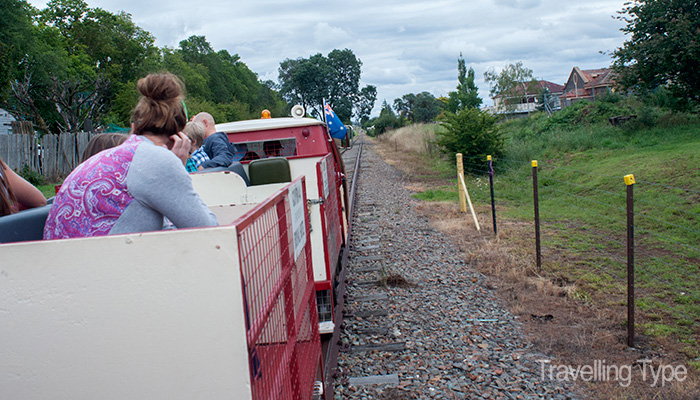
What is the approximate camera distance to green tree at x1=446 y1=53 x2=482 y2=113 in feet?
98.6

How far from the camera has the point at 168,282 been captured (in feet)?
6.00

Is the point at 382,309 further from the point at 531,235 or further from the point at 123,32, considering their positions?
the point at 123,32

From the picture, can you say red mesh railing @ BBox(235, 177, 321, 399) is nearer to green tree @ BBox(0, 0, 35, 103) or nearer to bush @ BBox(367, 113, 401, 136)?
green tree @ BBox(0, 0, 35, 103)

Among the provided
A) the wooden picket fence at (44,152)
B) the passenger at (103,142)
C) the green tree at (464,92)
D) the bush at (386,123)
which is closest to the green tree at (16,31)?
the wooden picket fence at (44,152)

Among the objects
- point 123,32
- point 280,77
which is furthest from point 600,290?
point 280,77

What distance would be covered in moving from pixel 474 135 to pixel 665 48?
11.5 metres

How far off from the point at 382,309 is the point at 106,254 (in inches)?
172

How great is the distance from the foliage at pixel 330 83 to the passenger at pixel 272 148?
76.3 m

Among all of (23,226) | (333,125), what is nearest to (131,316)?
(23,226)

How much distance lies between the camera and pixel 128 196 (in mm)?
2377

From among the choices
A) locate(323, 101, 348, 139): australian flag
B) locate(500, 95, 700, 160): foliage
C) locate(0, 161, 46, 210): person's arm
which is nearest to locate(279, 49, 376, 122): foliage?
locate(500, 95, 700, 160): foliage

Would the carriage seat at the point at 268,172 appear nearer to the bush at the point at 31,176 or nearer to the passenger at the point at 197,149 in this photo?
the passenger at the point at 197,149

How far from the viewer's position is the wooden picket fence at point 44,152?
61.5 feet

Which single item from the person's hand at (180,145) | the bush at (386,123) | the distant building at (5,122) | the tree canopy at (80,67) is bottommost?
the person's hand at (180,145)
